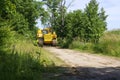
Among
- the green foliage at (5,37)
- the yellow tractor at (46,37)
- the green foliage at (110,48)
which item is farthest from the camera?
the yellow tractor at (46,37)

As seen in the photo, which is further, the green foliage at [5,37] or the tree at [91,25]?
the tree at [91,25]

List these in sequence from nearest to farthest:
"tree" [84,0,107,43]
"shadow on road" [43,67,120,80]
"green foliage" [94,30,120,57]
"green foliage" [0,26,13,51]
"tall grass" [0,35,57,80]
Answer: "tall grass" [0,35,57,80]
"shadow on road" [43,67,120,80]
"green foliage" [0,26,13,51]
"green foliage" [94,30,120,57]
"tree" [84,0,107,43]

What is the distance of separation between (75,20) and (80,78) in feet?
116

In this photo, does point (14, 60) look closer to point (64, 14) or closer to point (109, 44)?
point (109, 44)

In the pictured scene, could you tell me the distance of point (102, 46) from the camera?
26594mm

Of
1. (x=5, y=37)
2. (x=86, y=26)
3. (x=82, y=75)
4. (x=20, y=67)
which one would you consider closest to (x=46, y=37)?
(x=86, y=26)

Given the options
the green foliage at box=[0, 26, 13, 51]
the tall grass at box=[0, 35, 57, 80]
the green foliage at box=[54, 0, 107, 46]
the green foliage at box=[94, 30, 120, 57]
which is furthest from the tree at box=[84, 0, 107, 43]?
the tall grass at box=[0, 35, 57, 80]

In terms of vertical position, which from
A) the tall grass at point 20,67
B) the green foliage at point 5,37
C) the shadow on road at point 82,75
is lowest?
the shadow on road at point 82,75

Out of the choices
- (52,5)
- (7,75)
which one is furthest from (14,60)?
(52,5)

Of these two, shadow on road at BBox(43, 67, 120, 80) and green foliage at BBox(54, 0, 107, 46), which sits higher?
green foliage at BBox(54, 0, 107, 46)

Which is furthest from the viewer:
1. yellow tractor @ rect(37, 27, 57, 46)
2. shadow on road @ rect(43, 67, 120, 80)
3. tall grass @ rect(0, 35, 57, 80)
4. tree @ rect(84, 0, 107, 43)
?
tree @ rect(84, 0, 107, 43)

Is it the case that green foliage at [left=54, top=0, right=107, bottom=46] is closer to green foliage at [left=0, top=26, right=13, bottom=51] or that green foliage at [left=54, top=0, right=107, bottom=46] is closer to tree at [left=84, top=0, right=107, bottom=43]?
tree at [left=84, top=0, right=107, bottom=43]

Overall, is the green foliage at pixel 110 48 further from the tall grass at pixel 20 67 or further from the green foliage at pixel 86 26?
the green foliage at pixel 86 26

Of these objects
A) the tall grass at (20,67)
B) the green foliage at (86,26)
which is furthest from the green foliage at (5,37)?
the green foliage at (86,26)
